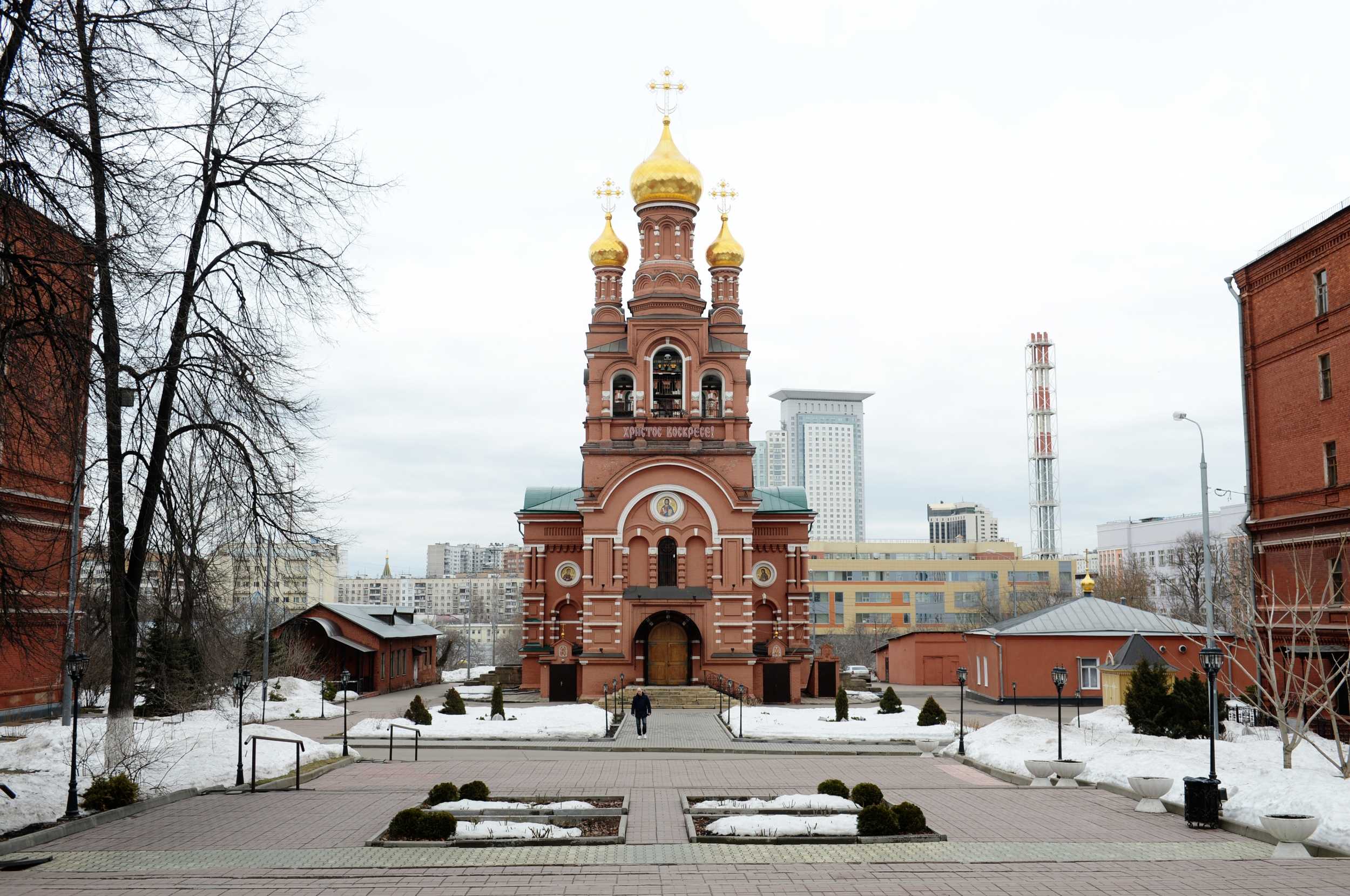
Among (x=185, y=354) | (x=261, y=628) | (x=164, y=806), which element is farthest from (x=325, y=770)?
(x=261, y=628)

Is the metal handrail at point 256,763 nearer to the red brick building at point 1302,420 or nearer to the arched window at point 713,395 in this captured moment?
the red brick building at point 1302,420

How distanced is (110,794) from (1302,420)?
28.3 meters

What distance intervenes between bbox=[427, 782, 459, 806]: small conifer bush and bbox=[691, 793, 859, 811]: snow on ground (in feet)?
11.6

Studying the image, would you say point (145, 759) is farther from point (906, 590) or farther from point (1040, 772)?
point (906, 590)

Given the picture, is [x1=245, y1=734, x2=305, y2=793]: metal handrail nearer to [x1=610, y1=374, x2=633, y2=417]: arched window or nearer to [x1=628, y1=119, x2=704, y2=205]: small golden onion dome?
[x1=610, y1=374, x2=633, y2=417]: arched window

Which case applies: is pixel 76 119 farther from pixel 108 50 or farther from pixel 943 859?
pixel 943 859

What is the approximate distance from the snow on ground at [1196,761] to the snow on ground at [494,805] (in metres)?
9.23

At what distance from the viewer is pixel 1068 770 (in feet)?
65.4

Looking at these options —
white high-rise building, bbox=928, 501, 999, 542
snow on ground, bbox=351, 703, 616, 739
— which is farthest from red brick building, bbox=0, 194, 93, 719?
white high-rise building, bbox=928, 501, 999, 542

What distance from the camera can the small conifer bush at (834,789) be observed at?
16.6 meters

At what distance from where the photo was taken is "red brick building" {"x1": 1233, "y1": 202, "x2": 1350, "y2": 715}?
1065 inches

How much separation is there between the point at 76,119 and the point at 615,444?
30875 millimetres

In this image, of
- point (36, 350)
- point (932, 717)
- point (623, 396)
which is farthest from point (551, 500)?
point (36, 350)

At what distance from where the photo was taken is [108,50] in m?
12.6
